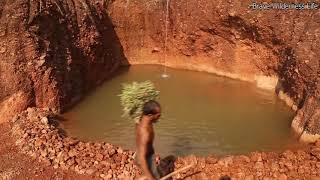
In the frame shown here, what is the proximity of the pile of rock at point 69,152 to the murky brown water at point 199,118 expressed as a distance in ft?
2.88

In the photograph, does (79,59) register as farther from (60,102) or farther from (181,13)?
(181,13)

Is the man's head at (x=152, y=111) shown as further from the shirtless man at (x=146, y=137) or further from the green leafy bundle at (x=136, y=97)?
the green leafy bundle at (x=136, y=97)

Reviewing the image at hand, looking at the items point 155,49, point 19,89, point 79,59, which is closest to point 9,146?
point 19,89

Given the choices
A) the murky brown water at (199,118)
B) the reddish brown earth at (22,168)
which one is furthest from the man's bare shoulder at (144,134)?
the murky brown water at (199,118)

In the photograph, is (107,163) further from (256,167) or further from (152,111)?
(152,111)

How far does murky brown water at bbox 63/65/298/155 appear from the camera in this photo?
9.50m

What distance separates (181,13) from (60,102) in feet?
14.4

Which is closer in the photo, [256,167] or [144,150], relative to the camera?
[144,150]

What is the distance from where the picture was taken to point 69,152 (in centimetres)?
838

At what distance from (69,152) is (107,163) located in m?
0.81

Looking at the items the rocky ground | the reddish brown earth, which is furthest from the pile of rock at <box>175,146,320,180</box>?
the reddish brown earth

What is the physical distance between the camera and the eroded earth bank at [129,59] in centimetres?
805

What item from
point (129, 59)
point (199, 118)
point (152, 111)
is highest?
point (152, 111)

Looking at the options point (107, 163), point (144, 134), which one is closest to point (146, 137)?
point (144, 134)
